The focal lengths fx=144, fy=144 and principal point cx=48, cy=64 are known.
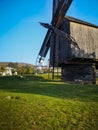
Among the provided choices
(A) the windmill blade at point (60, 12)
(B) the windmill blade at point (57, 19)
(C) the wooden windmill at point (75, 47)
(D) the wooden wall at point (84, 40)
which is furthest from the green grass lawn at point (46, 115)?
(B) the windmill blade at point (57, 19)

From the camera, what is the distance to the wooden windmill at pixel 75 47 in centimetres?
1681

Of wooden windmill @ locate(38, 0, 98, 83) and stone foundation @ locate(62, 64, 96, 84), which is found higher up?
wooden windmill @ locate(38, 0, 98, 83)

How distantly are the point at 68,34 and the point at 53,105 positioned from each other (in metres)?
12.6

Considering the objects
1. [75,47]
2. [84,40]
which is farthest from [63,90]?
[84,40]

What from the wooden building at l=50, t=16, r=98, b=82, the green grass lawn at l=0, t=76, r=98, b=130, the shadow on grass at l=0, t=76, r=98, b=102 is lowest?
the green grass lawn at l=0, t=76, r=98, b=130

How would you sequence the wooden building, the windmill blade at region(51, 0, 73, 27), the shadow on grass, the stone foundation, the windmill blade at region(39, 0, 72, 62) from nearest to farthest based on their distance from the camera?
the shadow on grass, the windmill blade at region(51, 0, 73, 27), the windmill blade at region(39, 0, 72, 62), the wooden building, the stone foundation

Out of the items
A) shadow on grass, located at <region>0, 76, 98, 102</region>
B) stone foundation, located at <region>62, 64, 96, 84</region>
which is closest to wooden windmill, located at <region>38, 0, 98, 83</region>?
stone foundation, located at <region>62, 64, 96, 84</region>

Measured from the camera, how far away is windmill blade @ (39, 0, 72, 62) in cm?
1672

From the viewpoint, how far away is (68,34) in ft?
57.3

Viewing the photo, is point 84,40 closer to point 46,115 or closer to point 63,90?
point 63,90

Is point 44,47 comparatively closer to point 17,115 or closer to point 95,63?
point 95,63

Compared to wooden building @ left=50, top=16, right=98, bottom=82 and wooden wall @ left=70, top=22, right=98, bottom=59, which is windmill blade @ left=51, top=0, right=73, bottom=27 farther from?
wooden wall @ left=70, top=22, right=98, bottom=59

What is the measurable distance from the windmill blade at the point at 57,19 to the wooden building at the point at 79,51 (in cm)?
80

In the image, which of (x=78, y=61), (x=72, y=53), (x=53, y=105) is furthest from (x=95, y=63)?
(x=53, y=105)
